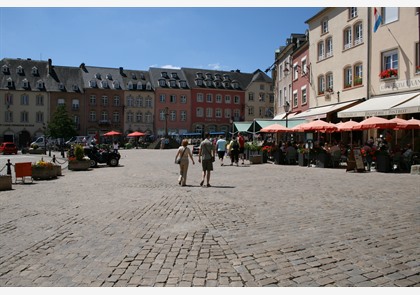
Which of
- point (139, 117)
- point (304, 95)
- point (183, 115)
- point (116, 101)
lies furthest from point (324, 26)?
point (116, 101)

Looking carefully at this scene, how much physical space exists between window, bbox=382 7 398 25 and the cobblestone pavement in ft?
47.8

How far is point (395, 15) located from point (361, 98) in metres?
5.06

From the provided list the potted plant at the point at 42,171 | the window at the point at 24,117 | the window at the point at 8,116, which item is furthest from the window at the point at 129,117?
the potted plant at the point at 42,171

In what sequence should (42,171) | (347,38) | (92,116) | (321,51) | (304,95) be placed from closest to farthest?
(42,171), (347,38), (321,51), (304,95), (92,116)

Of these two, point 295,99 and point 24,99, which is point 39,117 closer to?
point 24,99

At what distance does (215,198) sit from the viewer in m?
9.87

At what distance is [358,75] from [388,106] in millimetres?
6040

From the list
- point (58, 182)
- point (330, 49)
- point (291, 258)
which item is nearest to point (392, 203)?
point (291, 258)

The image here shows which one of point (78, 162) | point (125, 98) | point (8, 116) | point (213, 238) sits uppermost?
point (125, 98)

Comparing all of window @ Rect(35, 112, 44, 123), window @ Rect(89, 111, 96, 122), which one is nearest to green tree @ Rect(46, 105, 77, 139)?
window @ Rect(35, 112, 44, 123)

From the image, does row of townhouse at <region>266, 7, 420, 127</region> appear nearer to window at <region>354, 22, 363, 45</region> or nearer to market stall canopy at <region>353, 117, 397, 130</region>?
window at <region>354, 22, 363, 45</region>

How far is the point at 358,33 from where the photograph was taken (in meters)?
25.6

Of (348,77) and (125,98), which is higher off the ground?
(125,98)

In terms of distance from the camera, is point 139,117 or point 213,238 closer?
point 213,238
